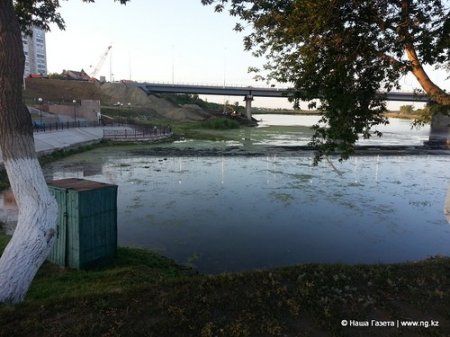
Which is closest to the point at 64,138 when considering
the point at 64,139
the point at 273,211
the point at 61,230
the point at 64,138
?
the point at 64,138

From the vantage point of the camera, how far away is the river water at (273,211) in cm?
1304

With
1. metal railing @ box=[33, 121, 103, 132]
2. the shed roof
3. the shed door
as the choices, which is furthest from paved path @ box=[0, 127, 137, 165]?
the shed door

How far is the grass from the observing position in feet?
16.6

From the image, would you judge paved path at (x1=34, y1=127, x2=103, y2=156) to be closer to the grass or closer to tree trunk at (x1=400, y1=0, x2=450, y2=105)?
the grass

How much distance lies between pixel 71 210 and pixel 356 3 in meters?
8.37

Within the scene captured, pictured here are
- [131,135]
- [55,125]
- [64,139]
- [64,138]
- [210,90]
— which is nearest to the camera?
[64,139]

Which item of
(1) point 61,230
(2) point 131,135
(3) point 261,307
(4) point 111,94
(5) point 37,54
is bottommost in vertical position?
(1) point 61,230

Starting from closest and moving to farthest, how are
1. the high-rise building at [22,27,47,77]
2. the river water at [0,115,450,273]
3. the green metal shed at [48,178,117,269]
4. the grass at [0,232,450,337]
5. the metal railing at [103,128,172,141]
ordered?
the grass at [0,232,450,337], the green metal shed at [48,178,117,269], the river water at [0,115,450,273], the metal railing at [103,128,172,141], the high-rise building at [22,27,47,77]

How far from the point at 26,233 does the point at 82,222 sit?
3488 mm

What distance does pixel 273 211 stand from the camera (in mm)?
17984

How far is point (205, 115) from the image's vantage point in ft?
344

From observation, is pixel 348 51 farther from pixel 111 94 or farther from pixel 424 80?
pixel 111 94

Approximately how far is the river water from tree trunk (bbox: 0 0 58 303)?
5.97 meters

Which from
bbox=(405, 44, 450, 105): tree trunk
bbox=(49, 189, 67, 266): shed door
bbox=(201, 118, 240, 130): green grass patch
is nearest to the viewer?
bbox=(405, 44, 450, 105): tree trunk
